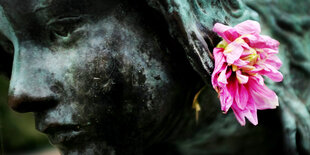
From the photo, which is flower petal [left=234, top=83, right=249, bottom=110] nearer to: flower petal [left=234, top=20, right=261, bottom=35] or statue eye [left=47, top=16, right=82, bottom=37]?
flower petal [left=234, top=20, right=261, bottom=35]

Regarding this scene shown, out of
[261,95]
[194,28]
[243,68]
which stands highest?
[194,28]

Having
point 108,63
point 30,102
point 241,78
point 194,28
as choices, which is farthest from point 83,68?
point 241,78

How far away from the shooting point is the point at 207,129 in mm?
1496

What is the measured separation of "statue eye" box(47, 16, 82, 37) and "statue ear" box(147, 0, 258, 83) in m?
0.20

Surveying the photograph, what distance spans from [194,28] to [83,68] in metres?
0.32

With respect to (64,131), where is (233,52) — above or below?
above

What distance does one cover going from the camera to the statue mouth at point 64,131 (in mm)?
1152

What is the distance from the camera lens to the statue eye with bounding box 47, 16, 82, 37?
3.55 feet

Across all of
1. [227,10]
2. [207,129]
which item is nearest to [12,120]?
[207,129]

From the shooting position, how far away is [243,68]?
1.06 meters

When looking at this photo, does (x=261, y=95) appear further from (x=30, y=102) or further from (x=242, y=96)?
(x=30, y=102)

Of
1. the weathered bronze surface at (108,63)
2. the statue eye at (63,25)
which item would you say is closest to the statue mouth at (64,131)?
the weathered bronze surface at (108,63)

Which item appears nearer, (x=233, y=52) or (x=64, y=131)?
(x=233, y=52)

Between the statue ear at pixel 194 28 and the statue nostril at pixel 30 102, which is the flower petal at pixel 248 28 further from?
the statue nostril at pixel 30 102
